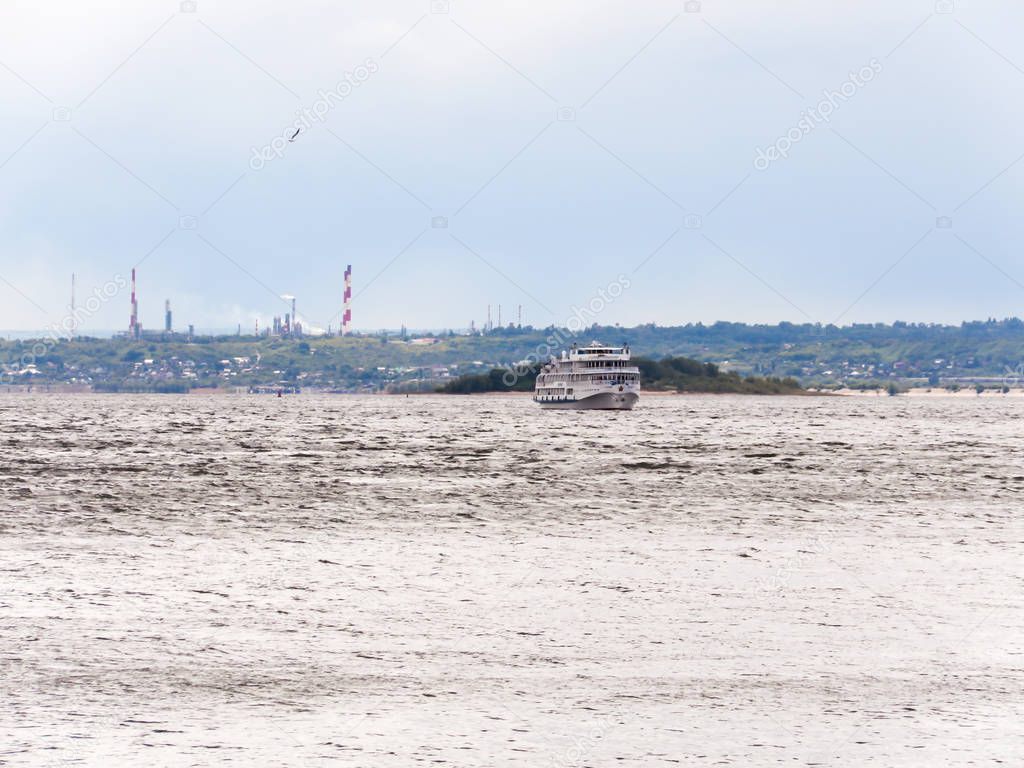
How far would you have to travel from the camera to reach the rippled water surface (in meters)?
18.8

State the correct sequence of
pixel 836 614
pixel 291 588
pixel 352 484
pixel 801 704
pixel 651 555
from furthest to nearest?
pixel 352 484, pixel 651 555, pixel 291 588, pixel 836 614, pixel 801 704

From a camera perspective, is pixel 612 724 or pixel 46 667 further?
pixel 46 667

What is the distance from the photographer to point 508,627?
89.3 ft

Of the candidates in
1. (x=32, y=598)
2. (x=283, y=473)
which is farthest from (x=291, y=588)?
(x=283, y=473)

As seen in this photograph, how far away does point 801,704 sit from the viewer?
67.8 feet

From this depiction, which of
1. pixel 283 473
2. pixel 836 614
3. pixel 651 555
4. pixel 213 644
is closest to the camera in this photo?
pixel 213 644

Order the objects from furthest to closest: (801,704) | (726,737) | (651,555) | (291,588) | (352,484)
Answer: (352,484), (651,555), (291,588), (801,704), (726,737)

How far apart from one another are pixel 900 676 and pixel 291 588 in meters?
14.4

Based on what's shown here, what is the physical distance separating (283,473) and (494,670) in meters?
56.2

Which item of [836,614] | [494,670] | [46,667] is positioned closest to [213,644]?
[46,667]

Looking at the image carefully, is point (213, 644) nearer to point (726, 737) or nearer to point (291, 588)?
point (291, 588)

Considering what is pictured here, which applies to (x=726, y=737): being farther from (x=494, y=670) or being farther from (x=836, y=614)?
(x=836, y=614)

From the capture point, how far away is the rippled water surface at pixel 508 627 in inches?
741

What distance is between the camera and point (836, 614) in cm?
2881
